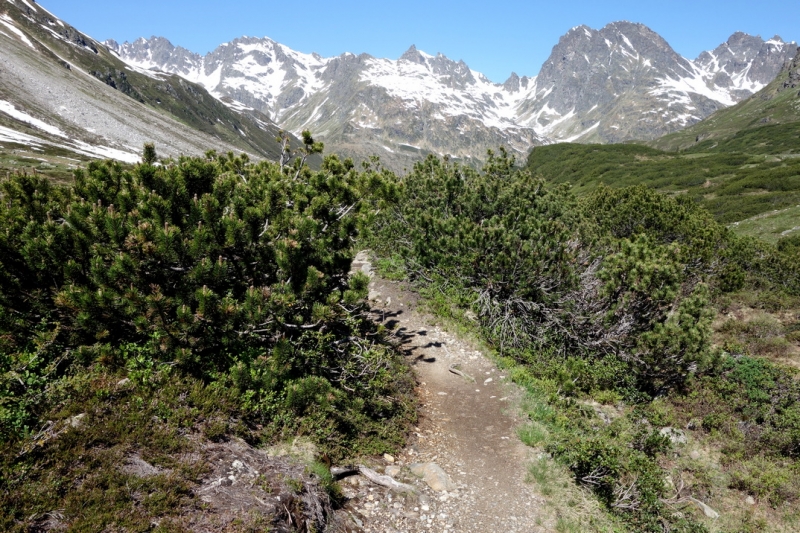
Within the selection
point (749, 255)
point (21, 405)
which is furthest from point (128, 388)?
point (749, 255)

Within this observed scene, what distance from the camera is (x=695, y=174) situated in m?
61.5

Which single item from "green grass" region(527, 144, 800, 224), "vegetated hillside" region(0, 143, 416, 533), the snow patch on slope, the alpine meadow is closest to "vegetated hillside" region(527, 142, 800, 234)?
"green grass" region(527, 144, 800, 224)

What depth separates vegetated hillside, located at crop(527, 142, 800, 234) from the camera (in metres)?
40.6

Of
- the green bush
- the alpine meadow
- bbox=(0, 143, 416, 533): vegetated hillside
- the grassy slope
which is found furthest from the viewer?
the grassy slope

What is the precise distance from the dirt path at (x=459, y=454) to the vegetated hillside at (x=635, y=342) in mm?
644

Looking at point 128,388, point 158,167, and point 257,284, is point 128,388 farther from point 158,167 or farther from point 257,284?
point 158,167

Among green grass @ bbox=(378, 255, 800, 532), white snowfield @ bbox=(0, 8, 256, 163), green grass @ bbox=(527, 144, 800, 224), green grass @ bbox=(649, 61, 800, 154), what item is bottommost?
white snowfield @ bbox=(0, 8, 256, 163)

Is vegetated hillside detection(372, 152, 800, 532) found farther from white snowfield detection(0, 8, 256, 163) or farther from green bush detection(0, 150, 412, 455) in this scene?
white snowfield detection(0, 8, 256, 163)

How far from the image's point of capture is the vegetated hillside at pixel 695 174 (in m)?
40.6

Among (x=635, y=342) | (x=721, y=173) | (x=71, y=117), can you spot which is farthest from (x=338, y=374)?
(x=71, y=117)

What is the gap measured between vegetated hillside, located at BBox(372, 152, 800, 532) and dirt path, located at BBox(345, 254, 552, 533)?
644 millimetres

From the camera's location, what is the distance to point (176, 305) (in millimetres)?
6172

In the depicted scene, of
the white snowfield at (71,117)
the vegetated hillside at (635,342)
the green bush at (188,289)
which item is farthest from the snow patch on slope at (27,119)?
the green bush at (188,289)

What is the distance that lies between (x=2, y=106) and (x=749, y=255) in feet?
410
